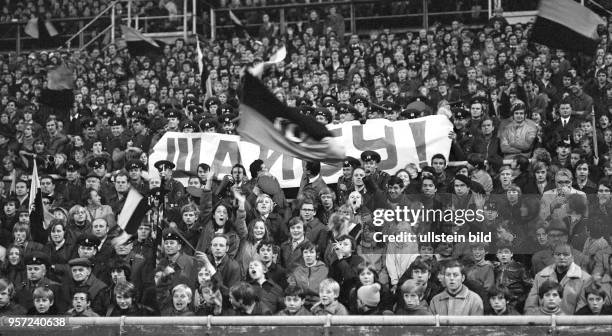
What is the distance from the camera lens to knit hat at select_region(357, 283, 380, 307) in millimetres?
9320

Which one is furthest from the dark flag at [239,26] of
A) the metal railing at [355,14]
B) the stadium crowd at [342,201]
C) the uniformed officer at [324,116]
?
the uniformed officer at [324,116]

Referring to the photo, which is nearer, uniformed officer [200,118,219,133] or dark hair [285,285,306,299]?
dark hair [285,285,306,299]

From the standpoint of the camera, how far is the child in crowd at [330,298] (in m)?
9.18

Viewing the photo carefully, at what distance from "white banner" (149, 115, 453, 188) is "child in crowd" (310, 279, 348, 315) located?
13.0 ft

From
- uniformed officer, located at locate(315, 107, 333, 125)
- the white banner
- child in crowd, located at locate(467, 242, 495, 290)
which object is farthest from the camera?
uniformed officer, located at locate(315, 107, 333, 125)

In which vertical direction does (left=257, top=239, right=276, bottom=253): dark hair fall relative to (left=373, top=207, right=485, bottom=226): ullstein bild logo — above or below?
below

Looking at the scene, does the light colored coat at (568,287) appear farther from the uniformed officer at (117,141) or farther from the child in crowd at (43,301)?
the uniformed officer at (117,141)

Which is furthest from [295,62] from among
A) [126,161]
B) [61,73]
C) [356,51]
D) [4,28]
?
[4,28]

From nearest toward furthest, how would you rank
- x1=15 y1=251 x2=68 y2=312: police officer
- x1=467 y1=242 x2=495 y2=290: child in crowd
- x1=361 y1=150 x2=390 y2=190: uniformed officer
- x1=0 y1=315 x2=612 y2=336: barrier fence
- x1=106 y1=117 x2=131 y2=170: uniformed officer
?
1. x1=0 y1=315 x2=612 y2=336: barrier fence
2. x1=467 y1=242 x2=495 y2=290: child in crowd
3. x1=15 y1=251 x2=68 y2=312: police officer
4. x1=361 y1=150 x2=390 y2=190: uniformed officer
5. x1=106 y1=117 x2=131 y2=170: uniformed officer

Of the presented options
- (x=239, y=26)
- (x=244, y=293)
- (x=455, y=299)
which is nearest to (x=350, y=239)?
(x=455, y=299)

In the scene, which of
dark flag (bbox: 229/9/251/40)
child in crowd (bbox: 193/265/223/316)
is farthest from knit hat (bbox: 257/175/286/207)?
dark flag (bbox: 229/9/251/40)

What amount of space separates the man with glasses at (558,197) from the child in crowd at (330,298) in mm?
2561

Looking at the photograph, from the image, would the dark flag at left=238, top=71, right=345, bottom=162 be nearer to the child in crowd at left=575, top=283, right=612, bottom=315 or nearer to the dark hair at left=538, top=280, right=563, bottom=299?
the dark hair at left=538, top=280, right=563, bottom=299

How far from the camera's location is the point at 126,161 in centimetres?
1437
